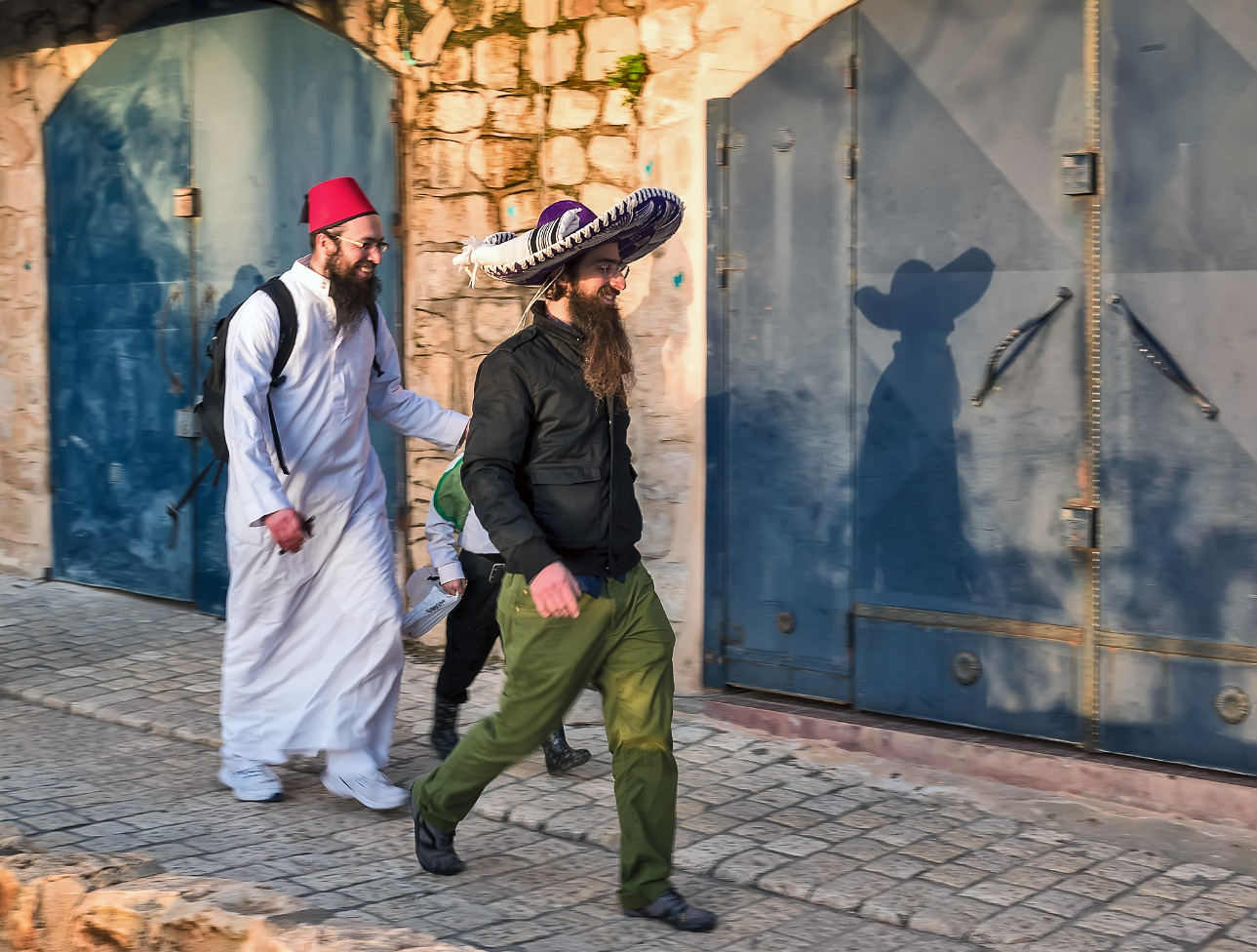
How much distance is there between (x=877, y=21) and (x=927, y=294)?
105 centimetres

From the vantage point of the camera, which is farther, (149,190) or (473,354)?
(149,190)

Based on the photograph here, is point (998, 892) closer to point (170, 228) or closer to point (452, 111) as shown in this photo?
point (452, 111)

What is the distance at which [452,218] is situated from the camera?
7246mm

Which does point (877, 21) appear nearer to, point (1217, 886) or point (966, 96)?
point (966, 96)

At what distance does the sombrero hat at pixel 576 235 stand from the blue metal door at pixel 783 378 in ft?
5.47

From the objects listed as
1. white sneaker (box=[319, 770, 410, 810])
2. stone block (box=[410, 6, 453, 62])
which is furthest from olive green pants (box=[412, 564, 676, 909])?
stone block (box=[410, 6, 453, 62])

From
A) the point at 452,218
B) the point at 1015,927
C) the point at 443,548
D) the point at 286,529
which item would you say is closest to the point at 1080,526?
the point at 1015,927

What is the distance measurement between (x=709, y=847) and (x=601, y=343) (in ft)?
5.39

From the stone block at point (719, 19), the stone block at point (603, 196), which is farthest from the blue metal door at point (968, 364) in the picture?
the stone block at point (603, 196)

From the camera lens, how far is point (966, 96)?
5625mm

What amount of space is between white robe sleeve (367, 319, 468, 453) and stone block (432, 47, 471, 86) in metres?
2.01

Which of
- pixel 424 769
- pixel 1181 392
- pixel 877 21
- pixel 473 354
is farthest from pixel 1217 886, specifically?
pixel 473 354

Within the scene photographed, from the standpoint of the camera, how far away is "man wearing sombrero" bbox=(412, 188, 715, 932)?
412 centimetres

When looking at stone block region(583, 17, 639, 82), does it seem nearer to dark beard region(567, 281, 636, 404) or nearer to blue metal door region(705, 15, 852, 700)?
blue metal door region(705, 15, 852, 700)
